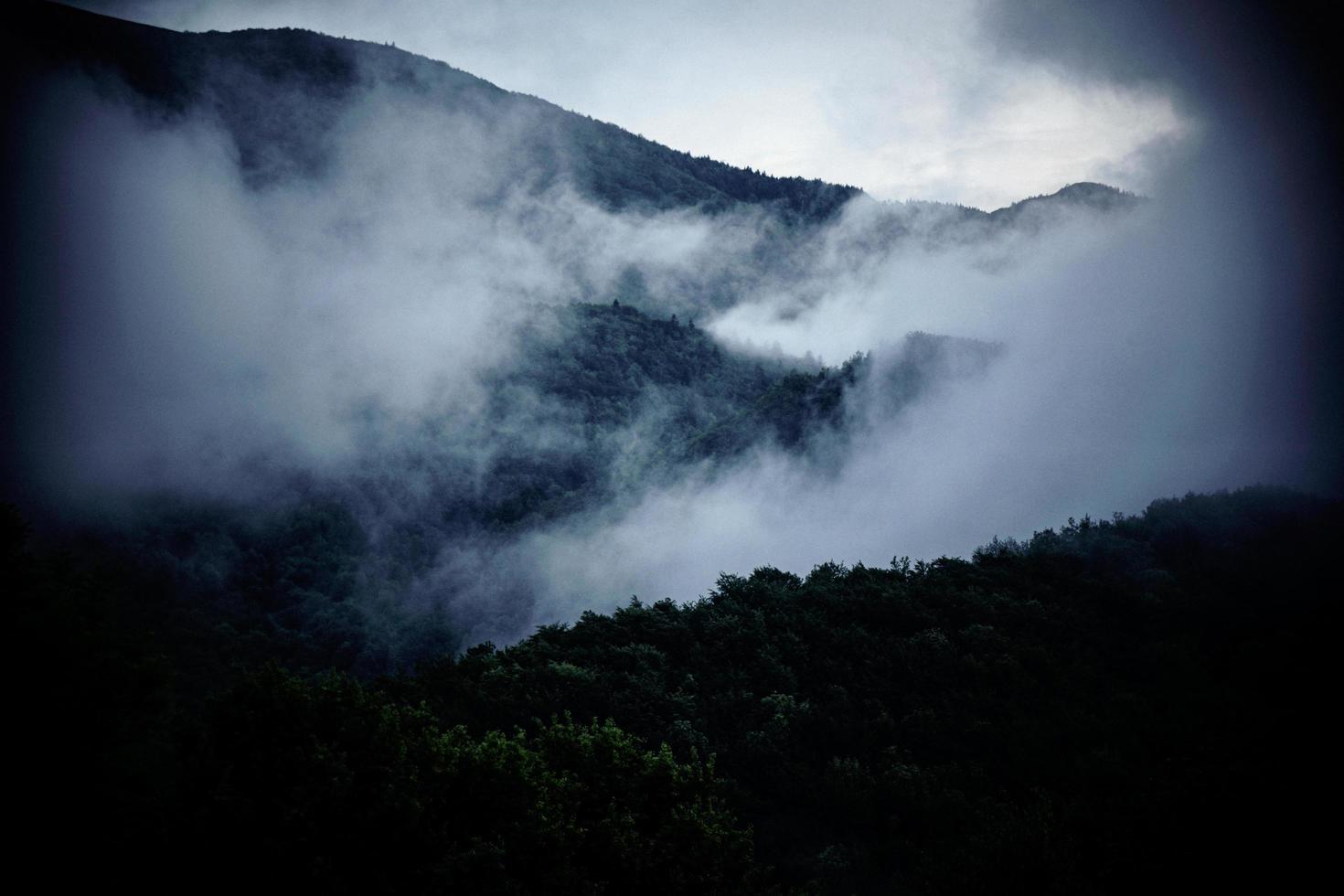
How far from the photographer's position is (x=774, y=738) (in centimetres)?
3278

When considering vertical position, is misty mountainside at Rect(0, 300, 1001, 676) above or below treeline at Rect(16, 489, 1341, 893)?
above

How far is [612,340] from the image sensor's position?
155500 mm

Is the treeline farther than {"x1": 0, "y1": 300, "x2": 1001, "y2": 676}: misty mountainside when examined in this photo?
No

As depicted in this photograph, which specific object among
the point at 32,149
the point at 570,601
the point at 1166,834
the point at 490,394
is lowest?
the point at 1166,834

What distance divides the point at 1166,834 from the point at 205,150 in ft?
756

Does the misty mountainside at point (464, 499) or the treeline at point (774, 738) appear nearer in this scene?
the treeline at point (774, 738)

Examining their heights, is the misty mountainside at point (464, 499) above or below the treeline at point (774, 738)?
above

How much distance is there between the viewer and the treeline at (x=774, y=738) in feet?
53.5

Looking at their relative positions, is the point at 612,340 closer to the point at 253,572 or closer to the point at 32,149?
the point at 253,572

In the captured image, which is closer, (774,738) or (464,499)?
(774,738)

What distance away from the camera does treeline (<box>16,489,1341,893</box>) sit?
16312 millimetres

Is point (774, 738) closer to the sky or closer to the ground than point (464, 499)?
closer to the ground

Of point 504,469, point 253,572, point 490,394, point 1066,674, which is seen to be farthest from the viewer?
point 490,394

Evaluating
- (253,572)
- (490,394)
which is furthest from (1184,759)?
(490,394)
